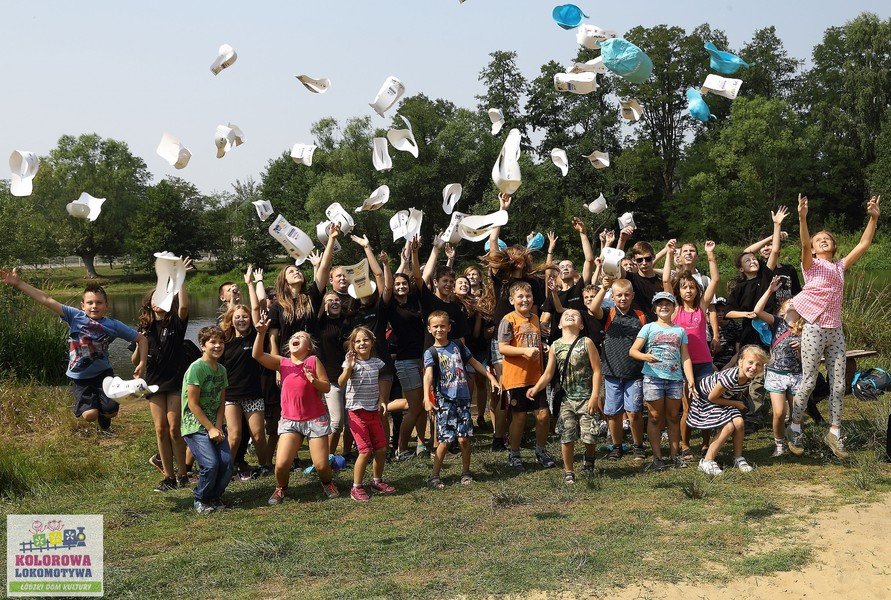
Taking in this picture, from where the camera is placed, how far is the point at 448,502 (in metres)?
5.63

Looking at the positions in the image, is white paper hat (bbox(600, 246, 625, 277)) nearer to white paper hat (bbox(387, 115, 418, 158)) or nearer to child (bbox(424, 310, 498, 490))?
child (bbox(424, 310, 498, 490))

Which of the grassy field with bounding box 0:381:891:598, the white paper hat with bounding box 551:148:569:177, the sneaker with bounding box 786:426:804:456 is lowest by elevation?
the grassy field with bounding box 0:381:891:598

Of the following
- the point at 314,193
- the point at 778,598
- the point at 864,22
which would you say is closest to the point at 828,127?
the point at 864,22

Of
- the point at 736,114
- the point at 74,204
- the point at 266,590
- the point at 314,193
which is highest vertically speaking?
the point at 736,114

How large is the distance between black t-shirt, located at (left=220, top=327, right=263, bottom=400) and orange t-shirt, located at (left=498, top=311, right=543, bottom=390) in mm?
2071

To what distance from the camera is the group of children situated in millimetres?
5961

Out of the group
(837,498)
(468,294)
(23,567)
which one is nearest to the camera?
(23,567)

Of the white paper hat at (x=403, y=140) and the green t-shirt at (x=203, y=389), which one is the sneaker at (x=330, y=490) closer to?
the green t-shirt at (x=203, y=389)

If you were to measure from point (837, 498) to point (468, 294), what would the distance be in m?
3.58

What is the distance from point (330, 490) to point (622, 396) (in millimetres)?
2514

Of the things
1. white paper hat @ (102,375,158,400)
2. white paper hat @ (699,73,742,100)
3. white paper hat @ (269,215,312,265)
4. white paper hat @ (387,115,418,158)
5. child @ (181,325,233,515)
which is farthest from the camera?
white paper hat @ (387,115,418,158)

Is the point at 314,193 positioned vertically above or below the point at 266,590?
above

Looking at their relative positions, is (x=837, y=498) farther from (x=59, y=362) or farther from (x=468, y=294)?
(x=59, y=362)

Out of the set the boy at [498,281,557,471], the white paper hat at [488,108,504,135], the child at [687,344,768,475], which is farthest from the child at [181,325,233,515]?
the child at [687,344,768,475]
